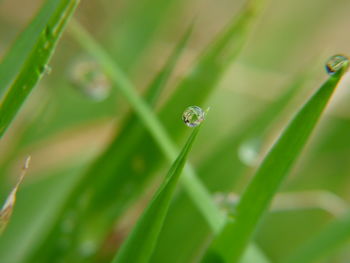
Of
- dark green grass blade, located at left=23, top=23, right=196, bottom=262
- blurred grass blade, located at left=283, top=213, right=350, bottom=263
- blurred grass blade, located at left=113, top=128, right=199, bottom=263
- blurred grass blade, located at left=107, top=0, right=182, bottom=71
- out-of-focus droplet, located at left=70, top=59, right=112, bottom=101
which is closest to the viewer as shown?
blurred grass blade, located at left=113, top=128, right=199, bottom=263

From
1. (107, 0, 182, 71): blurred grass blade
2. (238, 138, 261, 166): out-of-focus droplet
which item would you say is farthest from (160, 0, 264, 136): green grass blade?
(107, 0, 182, 71): blurred grass blade

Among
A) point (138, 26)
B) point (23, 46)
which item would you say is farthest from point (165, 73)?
point (138, 26)

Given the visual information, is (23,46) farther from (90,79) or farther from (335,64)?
(90,79)

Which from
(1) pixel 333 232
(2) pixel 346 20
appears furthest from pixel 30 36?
(2) pixel 346 20

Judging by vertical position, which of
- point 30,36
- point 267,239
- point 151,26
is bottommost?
point 267,239

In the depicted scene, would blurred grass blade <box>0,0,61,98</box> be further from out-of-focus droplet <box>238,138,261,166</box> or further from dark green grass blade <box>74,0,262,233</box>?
out-of-focus droplet <box>238,138,261,166</box>

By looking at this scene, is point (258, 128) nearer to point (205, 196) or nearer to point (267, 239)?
point (205, 196)
